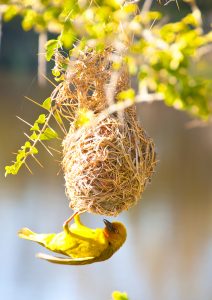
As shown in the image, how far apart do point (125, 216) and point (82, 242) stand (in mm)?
2112

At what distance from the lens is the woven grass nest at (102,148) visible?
141cm

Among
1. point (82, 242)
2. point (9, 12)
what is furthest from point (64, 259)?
point (9, 12)

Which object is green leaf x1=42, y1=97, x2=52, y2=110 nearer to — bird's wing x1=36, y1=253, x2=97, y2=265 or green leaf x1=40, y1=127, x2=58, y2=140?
green leaf x1=40, y1=127, x2=58, y2=140

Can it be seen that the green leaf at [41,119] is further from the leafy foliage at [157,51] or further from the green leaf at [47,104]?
the leafy foliage at [157,51]

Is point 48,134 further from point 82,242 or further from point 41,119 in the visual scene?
point 82,242

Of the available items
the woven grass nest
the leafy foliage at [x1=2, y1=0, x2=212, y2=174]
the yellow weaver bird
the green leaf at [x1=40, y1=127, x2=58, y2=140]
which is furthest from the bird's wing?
the leafy foliage at [x1=2, y1=0, x2=212, y2=174]

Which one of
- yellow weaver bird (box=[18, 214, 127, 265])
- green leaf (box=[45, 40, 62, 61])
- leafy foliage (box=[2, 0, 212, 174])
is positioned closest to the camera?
leafy foliage (box=[2, 0, 212, 174])

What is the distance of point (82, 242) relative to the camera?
1.52 m

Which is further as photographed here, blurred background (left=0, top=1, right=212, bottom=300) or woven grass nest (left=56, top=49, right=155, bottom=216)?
blurred background (left=0, top=1, right=212, bottom=300)

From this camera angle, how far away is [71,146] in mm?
1458

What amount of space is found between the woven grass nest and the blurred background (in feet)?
6.42

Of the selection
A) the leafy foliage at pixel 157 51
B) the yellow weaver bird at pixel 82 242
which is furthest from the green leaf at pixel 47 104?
the leafy foliage at pixel 157 51

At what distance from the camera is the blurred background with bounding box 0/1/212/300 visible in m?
3.47

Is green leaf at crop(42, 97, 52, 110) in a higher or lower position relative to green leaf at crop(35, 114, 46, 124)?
higher
